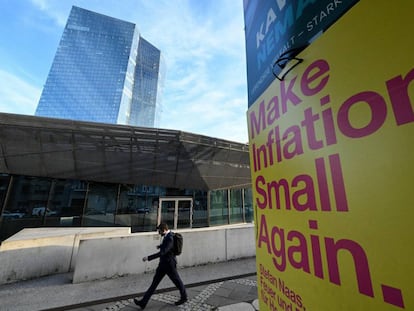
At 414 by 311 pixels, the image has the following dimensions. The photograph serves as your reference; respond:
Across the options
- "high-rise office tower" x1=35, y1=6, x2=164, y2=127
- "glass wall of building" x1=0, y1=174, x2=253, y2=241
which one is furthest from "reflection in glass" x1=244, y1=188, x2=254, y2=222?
"high-rise office tower" x1=35, y1=6, x2=164, y2=127

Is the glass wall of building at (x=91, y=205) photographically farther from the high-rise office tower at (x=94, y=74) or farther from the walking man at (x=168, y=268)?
the high-rise office tower at (x=94, y=74)

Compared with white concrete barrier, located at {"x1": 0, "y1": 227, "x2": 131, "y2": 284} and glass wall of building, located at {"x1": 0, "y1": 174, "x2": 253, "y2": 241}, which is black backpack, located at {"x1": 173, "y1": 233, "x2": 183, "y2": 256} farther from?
glass wall of building, located at {"x1": 0, "y1": 174, "x2": 253, "y2": 241}

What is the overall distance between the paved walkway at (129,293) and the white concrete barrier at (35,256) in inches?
11.5

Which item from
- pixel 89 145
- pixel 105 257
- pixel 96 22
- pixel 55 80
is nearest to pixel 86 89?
pixel 55 80

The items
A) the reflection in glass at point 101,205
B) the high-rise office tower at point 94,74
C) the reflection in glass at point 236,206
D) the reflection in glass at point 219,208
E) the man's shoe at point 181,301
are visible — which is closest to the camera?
the man's shoe at point 181,301

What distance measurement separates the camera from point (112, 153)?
37.8 feet

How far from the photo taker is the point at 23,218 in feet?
33.8

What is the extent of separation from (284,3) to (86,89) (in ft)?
382

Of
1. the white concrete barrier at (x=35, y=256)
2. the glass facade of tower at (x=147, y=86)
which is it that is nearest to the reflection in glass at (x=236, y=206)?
the white concrete barrier at (x=35, y=256)

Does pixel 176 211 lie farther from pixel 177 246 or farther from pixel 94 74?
pixel 94 74

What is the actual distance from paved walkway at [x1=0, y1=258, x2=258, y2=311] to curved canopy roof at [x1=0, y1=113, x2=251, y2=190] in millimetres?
6937

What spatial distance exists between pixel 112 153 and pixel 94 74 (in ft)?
355

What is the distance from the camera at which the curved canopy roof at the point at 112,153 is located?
10.0 metres

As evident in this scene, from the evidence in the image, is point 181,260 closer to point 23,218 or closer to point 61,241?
point 61,241
